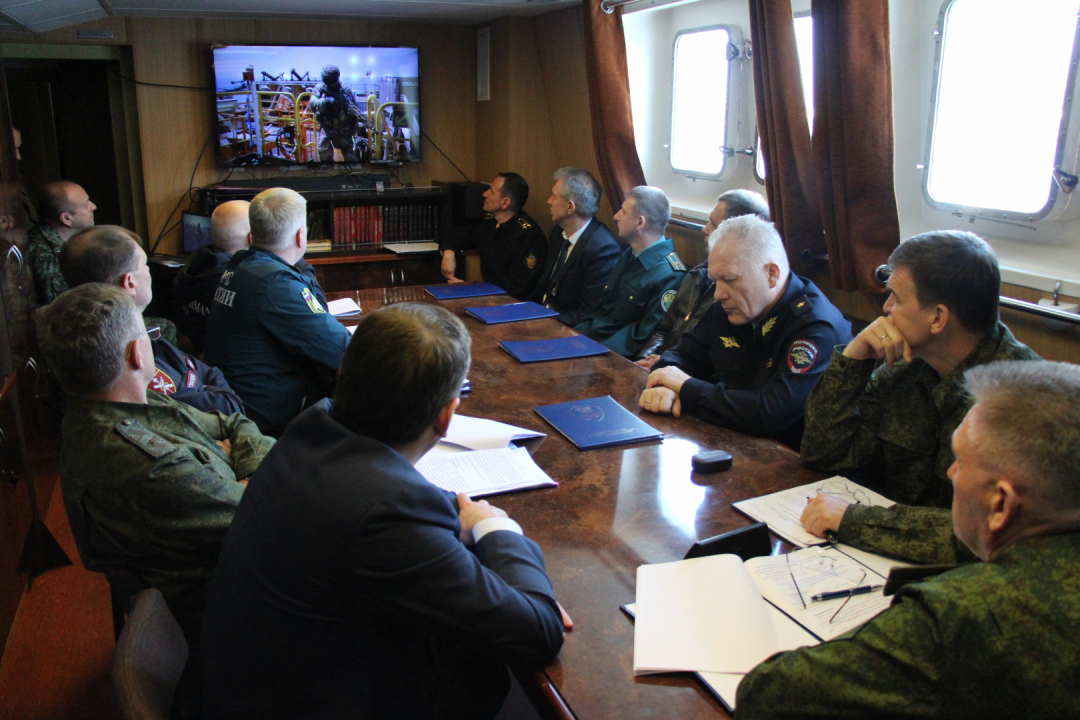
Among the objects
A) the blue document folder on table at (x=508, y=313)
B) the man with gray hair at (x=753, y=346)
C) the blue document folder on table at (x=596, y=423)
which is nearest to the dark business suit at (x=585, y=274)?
the blue document folder on table at (x=508, y=313)

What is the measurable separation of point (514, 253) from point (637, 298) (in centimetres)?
146

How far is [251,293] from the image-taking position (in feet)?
Result: 8.87

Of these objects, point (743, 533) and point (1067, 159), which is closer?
point (743, 533)

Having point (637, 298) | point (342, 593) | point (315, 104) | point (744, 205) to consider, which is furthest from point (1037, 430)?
point (315, 104)

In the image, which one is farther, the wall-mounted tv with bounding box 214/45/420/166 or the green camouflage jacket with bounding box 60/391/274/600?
the wall-mounted tv with bounding box 214/45/420/166

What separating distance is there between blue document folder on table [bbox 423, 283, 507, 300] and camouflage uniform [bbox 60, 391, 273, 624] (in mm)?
2236

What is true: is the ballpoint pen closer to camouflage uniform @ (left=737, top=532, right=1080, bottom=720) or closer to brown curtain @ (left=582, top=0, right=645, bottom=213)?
camouflage uniform @ (left=737, top=532, right=1080, bottom=720)

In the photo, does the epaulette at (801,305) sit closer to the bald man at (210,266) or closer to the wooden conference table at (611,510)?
the wooden conference table at (611,510)

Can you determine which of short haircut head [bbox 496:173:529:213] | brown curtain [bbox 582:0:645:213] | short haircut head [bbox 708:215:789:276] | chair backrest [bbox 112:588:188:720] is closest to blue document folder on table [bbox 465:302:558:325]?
short haircut head [bbox 708:215:789:276]

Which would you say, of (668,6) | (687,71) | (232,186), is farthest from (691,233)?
(232,186)

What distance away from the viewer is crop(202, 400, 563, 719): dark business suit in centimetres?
120

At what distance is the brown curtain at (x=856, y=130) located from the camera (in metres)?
2.75

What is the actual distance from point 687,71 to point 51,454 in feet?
12.4

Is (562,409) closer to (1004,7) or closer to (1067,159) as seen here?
(1067,159)
